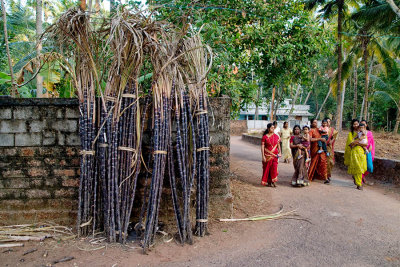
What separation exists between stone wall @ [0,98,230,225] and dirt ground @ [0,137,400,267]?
54 cm

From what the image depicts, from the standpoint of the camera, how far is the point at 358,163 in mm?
6203

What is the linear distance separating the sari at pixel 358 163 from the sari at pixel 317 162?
2.33 ft

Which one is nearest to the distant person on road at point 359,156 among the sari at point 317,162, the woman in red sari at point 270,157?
the sari at point 317,162

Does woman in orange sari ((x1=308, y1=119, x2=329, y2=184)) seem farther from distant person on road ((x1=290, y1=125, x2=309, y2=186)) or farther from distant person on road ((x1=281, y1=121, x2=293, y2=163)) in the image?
distant person on road ((x1=281, y1=121, x2=293, y2=163))

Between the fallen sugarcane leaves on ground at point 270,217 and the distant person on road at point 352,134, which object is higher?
the distant person on road at point 352,134

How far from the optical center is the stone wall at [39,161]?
3.67 m

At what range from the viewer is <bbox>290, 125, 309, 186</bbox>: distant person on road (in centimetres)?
648

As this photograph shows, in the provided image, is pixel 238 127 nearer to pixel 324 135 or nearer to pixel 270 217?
pixel 324 135

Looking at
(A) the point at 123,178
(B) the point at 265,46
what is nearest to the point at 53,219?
(A) the point at 123,178

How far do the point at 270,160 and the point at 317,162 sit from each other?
1441 millimetres

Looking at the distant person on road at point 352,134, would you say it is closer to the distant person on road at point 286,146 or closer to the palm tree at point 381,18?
the distant person on road at point 286,146

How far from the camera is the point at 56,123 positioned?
368 centimetres

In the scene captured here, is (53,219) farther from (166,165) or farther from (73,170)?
(166,165)

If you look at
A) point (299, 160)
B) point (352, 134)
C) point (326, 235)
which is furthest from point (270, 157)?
point (326, 235)
